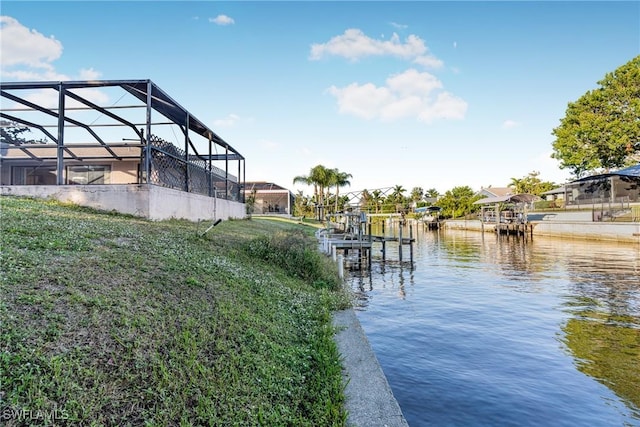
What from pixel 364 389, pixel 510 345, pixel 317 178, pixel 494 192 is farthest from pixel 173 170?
pixel 494 192

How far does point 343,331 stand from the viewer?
6.78 meters

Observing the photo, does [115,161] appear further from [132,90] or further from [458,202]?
[458,202]

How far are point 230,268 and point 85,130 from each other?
12.5m

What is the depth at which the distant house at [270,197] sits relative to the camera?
1797 inches

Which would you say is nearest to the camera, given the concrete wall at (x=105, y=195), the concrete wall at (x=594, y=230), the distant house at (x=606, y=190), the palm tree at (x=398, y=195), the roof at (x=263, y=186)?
the concrete wall at (x=105, y=195)

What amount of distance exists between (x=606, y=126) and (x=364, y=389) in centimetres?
4699

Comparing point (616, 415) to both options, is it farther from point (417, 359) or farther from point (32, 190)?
point (32, 190)

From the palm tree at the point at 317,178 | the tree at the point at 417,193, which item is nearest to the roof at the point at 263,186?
the palm tree at the point at 317,178

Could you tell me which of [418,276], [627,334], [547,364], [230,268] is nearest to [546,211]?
[418,276]

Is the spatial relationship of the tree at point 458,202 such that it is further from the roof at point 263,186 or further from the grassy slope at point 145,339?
the grassy slope at point 145,339

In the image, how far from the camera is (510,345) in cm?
808

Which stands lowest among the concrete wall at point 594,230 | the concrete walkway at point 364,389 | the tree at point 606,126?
the concrete walkway at point 364,389

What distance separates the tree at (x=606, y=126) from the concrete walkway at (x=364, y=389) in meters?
45.3

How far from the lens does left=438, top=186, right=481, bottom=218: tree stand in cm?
6475
